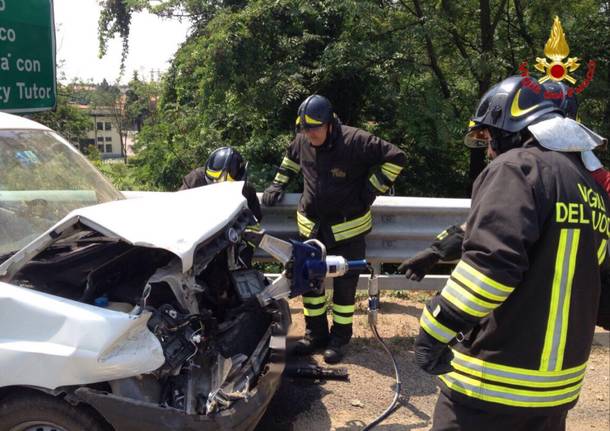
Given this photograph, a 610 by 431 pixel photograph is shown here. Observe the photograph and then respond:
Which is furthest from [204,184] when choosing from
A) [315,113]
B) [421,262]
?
[421,262]

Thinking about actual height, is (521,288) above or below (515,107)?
below

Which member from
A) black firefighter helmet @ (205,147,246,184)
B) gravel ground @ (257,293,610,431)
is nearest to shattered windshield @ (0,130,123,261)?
black firefighter helmet @ (205,147,246,184)

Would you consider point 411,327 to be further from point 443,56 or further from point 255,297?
point 443,56

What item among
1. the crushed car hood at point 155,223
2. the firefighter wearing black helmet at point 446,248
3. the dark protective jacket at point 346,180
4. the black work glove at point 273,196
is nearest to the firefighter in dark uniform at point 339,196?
the dark protective jacket at point 346,180

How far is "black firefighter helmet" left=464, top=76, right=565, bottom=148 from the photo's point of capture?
2.20 m

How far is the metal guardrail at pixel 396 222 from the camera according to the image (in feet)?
16.0

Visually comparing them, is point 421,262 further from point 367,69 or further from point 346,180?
point 367,69

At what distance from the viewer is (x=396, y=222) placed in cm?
497

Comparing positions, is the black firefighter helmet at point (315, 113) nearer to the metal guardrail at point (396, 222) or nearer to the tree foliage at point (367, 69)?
the metal guardrail at point (396, 222)

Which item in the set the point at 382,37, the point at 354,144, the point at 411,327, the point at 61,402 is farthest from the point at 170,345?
the point at 382,37

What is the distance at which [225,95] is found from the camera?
8.36 meters

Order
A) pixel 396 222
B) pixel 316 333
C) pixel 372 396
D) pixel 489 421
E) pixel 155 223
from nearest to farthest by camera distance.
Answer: pixel 489 421 → pixel 155 223 → pixel 372 396 → pixel 316 333 → pixel 396 222

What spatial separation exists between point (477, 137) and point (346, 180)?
195 centimetres

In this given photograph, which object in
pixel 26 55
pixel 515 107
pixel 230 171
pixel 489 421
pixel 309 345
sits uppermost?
pixel 26 55
